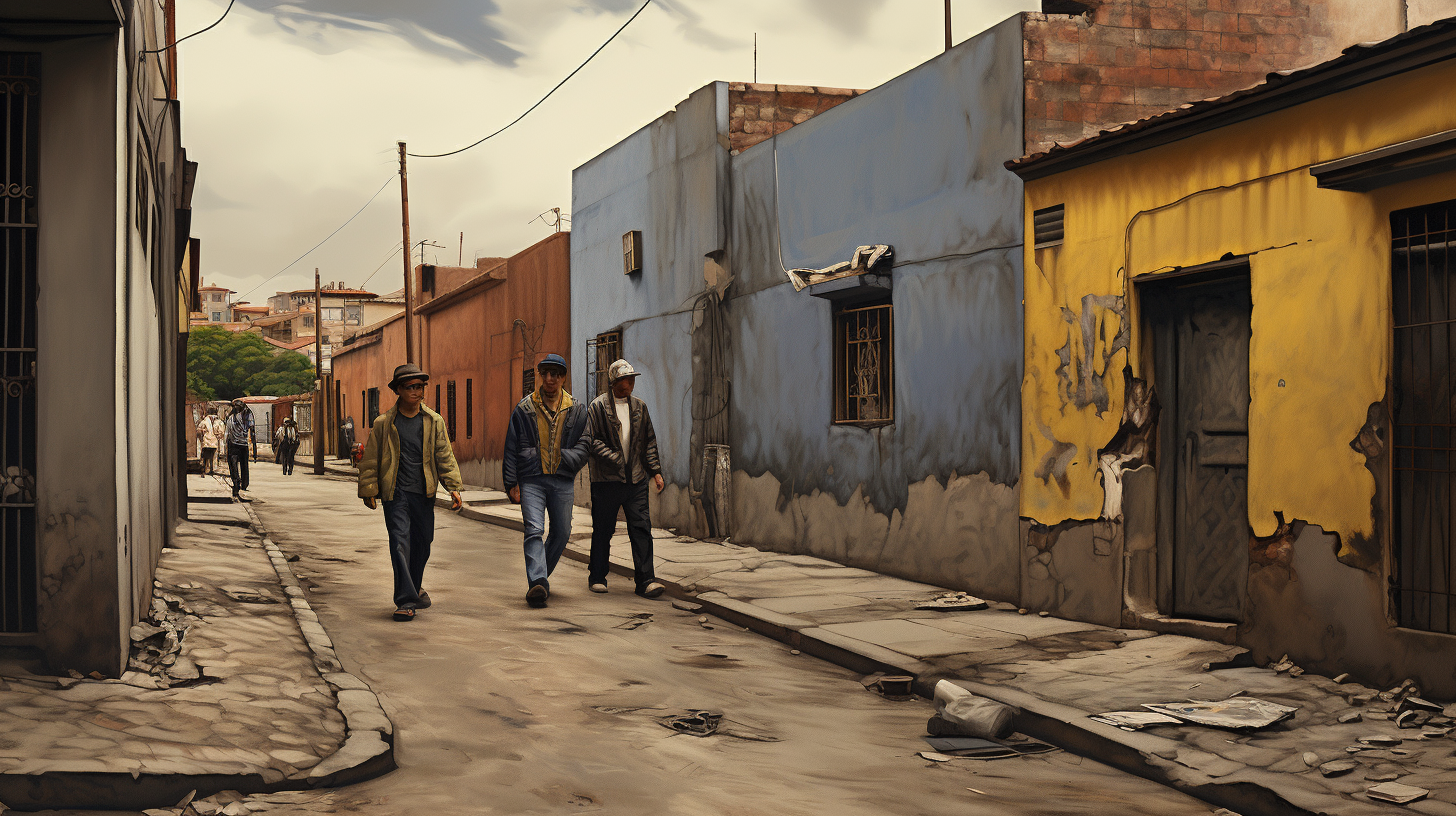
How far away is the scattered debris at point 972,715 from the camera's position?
576cm

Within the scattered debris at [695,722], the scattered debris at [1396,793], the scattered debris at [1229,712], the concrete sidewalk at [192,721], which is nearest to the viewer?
the concrete sidewalk at [192,721]

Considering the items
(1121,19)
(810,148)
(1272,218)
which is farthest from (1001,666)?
(810,148)

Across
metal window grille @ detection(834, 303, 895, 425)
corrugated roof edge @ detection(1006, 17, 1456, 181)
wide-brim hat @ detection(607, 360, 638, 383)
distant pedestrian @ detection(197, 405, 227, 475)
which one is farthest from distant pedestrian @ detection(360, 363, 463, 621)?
distant pedestrian @ detection(197, 405, 227, 475)

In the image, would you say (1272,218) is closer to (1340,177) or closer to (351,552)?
(1340,177)

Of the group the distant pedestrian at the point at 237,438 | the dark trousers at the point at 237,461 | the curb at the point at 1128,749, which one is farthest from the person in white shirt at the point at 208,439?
the curb at the point at 1128,749

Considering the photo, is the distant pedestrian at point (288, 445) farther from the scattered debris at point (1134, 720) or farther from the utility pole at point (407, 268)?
the scattered debris at point (1134, 720)

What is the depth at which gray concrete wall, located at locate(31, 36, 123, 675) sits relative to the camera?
575 centimetres

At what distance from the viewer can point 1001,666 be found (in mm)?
7086

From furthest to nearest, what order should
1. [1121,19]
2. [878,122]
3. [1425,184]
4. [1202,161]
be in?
[878,122], [1121,19], [1202,161], [1425,184]

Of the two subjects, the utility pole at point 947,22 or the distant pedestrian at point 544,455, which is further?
the utility pole at point 947,22

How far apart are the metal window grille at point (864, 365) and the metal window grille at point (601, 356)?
20.9 ft

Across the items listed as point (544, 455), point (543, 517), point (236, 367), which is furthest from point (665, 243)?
point (236, 367)

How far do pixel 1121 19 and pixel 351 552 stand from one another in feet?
30.1

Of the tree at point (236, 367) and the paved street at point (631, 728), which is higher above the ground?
the tree at point (236, 367)
